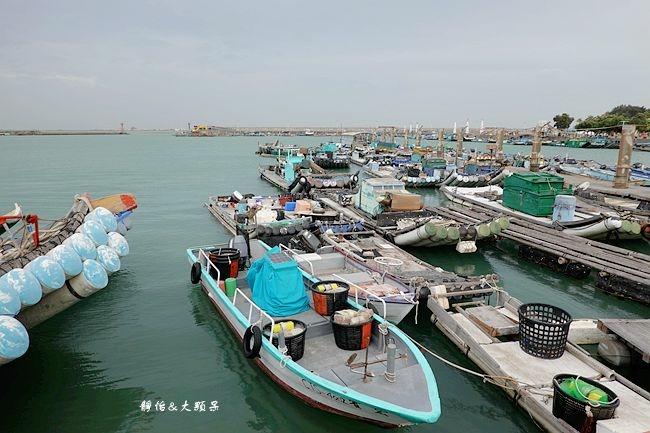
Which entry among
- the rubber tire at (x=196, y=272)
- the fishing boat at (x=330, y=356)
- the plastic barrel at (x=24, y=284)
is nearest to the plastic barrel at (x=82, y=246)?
the plastic barrel at (x=24, y=284)

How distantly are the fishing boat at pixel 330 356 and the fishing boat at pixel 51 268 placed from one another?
3939 millimetres

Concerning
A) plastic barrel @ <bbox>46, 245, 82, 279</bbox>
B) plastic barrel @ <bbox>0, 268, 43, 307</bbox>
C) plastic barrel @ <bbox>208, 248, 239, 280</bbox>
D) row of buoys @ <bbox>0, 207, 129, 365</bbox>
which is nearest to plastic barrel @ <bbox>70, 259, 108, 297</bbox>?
row of buoys @ <bbox>0, 207, 129, 365</bbox>

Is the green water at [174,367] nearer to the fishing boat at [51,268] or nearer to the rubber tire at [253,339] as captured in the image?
the rubber tire at [253,339]

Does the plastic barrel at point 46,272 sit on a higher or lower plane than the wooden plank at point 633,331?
higher

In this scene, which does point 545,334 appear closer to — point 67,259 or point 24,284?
point 24,284

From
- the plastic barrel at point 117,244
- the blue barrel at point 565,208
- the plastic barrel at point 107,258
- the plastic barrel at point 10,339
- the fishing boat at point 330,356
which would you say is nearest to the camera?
the fishing boat at point 330,356

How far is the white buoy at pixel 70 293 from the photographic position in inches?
437

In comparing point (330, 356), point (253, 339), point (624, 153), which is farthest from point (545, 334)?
point (624, 153)

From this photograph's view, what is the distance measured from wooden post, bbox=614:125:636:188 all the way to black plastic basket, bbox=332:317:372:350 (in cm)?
2825

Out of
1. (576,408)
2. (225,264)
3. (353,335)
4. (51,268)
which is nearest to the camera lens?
(576,408)

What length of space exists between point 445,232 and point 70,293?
14372 mm

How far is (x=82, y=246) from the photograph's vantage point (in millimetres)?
11438

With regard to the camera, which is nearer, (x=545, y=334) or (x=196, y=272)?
(x=545, y=334)

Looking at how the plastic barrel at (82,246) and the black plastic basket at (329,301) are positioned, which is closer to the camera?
the black plastic basket at (329,301)
